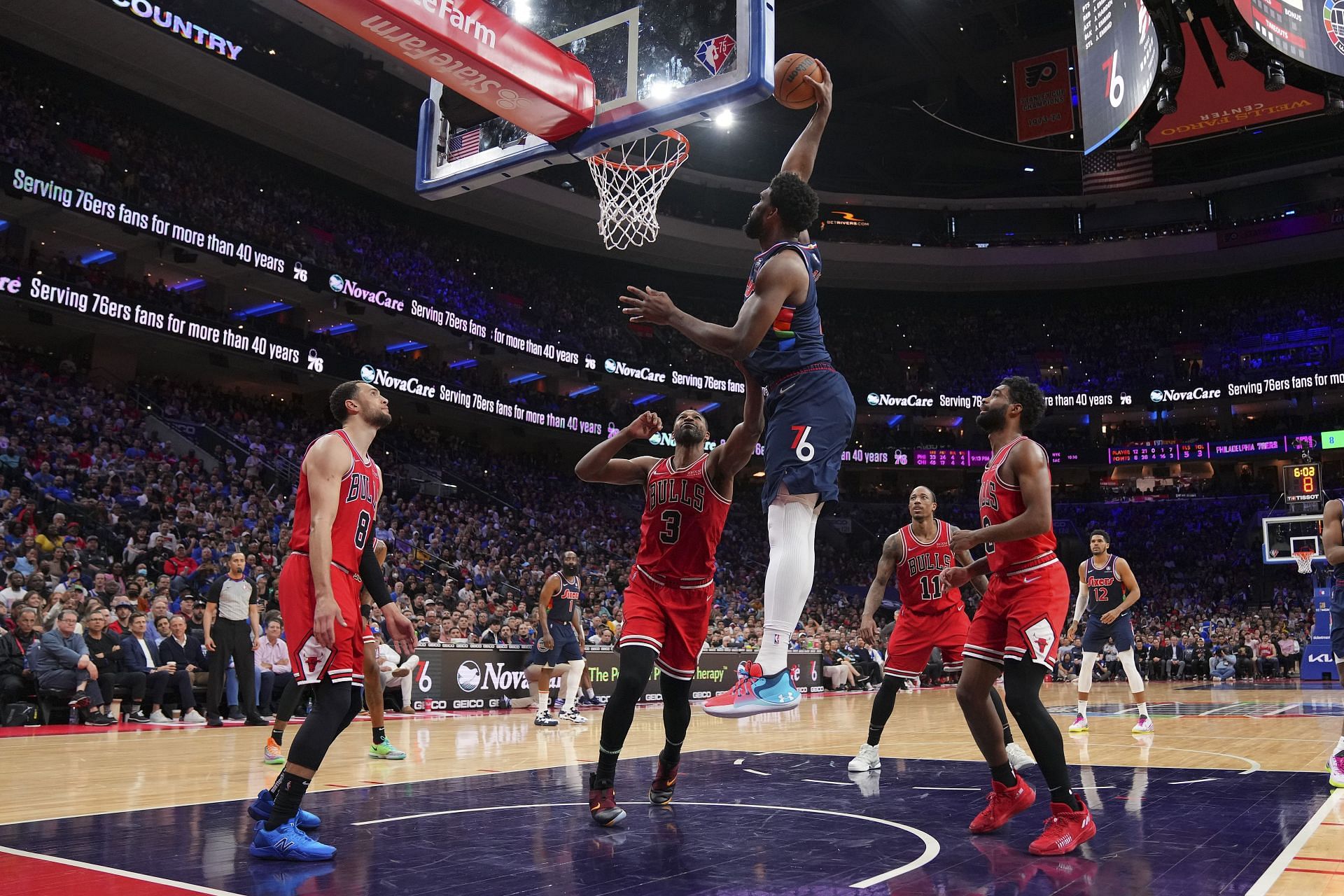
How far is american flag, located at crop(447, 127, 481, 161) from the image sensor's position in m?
7.79

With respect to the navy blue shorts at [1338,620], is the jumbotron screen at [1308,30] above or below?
above

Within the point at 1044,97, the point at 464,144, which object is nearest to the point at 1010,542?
the point at 464,144

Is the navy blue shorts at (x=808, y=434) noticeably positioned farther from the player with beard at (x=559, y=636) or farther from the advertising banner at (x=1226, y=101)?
the advertising banner at (x=1226, y=101)

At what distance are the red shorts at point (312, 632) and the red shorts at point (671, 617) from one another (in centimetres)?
154

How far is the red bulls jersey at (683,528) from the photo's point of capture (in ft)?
18.6

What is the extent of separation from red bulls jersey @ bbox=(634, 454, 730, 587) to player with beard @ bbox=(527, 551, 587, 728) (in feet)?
21.6

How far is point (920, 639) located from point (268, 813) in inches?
206

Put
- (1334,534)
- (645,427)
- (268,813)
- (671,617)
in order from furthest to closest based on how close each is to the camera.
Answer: (1334,534), (671,617), (645,427), (268,813)

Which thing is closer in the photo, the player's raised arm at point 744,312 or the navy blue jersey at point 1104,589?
the player's raised arm at point 744,312

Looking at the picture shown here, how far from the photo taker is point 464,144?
25.9ft

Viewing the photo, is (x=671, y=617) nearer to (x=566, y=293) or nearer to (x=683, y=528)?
(x=683, y=528)

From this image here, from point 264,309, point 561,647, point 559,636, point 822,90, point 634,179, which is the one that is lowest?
point 561,647

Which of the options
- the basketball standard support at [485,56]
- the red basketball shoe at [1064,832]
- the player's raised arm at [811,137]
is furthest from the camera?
the basketball standard support at [485,56]

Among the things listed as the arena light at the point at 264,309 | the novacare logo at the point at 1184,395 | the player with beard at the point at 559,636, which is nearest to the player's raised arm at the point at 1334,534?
the player with beard at the point at 559,636
